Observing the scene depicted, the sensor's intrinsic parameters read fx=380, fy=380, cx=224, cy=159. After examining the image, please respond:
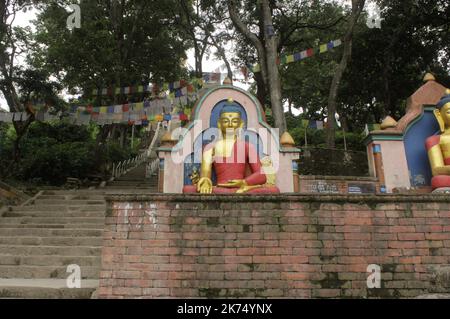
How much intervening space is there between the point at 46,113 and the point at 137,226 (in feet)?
36.4

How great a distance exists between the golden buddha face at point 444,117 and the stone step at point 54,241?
7395 mm

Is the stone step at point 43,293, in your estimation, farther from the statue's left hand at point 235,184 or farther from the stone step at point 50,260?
the statue's left hand at point 235,184

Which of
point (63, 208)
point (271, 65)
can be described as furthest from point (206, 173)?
point (271, 65)

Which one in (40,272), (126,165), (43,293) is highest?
(126,165)

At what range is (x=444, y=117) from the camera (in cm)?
789

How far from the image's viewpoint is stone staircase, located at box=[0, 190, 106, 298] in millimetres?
5307

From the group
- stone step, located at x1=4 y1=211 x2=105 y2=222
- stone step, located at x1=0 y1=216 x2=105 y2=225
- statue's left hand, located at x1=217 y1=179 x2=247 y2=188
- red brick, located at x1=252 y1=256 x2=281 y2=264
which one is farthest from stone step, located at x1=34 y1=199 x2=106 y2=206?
red brick, located at x1=252 y1=256 x2=281 y2=264

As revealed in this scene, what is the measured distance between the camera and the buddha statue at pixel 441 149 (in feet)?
23.7

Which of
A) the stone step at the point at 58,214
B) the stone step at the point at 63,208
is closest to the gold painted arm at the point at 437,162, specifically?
the stone step at the point at 58,214

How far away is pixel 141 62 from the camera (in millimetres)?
17797

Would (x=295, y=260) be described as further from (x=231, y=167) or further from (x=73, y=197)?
(x=73, y=197)

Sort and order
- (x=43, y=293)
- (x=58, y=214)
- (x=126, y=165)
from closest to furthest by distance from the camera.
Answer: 1. (x=43, y=293)
2. (x=58, y=214)
3. (x=126, y=165)

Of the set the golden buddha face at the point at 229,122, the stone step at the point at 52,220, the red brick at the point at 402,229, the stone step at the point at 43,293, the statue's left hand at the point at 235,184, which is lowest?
the stone step at the point at 43,293

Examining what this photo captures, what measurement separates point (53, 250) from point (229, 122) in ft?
13.9
